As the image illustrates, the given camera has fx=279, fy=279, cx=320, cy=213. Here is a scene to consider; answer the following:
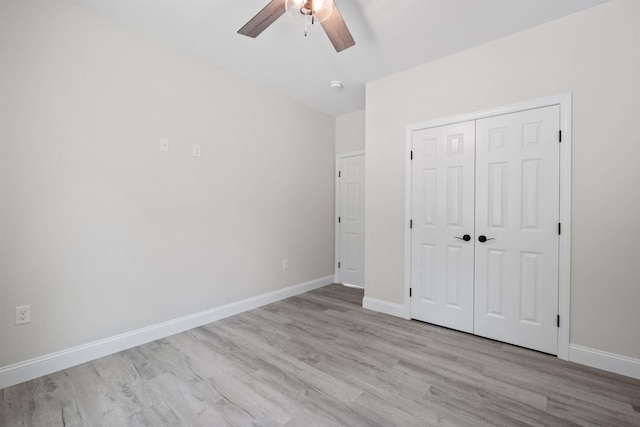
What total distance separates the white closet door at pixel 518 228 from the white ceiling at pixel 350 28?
776 millimetres

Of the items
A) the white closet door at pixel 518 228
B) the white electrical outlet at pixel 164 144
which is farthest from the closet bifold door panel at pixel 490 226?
the white electrical outlet at pixel 164 144

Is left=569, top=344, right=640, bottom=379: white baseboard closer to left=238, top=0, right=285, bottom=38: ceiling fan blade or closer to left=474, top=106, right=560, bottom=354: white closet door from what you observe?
left=474, top=106, right=560, bottom=354: white closet door

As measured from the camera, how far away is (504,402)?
1.74m

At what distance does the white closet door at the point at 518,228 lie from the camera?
2.32 metres

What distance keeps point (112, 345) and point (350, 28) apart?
3.34 meters

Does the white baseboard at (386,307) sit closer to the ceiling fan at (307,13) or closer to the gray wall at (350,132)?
the gray wall at (350,132)

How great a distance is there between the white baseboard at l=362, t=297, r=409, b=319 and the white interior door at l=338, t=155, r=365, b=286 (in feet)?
3.07

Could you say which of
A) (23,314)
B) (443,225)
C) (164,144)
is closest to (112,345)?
(23,314)

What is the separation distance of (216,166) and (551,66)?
321cm

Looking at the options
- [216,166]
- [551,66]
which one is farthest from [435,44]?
[216,166]

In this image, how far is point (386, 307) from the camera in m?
3.25

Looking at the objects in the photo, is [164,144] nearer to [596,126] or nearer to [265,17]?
[265,17]

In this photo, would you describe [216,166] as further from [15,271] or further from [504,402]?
[504,402]

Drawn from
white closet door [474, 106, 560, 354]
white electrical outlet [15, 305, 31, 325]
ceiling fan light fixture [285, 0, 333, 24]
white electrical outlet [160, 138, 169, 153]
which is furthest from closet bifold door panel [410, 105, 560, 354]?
white electrical outlet [15, 305, 31, 325]
